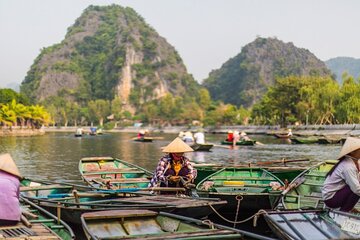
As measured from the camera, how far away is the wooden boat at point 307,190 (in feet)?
34.7

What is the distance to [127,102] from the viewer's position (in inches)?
6491

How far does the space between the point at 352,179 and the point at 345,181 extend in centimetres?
18

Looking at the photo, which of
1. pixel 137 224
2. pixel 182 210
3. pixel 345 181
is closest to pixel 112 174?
pixel 182 210

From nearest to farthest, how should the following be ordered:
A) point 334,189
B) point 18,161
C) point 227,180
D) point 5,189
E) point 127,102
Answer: point 5,189
point 334,189
point 227,180
point 18,161
point 127,102

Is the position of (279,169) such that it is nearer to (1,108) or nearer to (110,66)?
(1,108)

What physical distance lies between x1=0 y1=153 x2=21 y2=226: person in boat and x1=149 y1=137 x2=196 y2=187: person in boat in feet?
15.4

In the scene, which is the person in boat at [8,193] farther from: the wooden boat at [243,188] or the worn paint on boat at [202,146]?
the worn paint on boat at [202,146]

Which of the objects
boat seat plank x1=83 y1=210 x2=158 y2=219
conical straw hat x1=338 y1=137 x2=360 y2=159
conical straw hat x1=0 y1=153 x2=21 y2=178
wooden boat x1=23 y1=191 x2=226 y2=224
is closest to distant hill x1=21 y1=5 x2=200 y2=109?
wooden boat x1=23 y1=191 x2=226 y2=224

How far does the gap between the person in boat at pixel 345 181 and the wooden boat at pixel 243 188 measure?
2.74 meters

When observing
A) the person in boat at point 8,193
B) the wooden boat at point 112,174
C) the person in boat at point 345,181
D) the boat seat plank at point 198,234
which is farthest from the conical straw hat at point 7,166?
the wooden boat at point 112,174

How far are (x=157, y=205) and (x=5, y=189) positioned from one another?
320 centimetres

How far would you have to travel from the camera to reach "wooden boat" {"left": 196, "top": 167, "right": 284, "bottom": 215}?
35.6ft

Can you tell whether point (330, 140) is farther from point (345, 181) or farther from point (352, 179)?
point (352, 179)

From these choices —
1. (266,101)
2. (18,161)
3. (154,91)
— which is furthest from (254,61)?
(18,161)
